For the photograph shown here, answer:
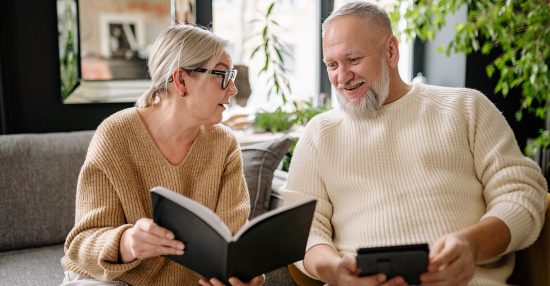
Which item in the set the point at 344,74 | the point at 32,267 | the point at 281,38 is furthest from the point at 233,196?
the point at 281,38

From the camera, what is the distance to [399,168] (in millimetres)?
1503

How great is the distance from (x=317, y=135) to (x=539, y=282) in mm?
731

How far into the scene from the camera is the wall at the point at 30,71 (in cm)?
257

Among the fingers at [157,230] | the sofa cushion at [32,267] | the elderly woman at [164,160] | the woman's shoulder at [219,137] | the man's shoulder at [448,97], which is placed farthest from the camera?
the sofa cushion at [32,267]

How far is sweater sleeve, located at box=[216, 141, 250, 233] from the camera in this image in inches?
62.6

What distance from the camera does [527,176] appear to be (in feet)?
4.66

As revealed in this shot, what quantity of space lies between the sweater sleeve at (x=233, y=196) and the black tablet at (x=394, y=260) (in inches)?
21.6

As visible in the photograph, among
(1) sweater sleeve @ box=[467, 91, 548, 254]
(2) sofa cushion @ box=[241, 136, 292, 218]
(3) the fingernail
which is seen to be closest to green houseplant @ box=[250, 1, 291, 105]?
(2) sofa cushion @ box=[241, 136, 292, 218]

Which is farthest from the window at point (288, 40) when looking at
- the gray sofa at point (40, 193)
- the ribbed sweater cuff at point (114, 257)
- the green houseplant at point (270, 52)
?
the ribbed sweater cuff at point (114, 257)

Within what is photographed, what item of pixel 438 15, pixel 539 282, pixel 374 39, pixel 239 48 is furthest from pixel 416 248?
pixel 239 48

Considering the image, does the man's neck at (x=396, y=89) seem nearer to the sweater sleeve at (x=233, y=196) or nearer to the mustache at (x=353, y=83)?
the mustache at (x=353, y=83)

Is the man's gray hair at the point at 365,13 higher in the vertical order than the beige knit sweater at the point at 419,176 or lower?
higher

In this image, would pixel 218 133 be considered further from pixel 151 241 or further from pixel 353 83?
pixel 151 241

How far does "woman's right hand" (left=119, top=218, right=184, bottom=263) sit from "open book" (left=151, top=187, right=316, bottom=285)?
2 cm
